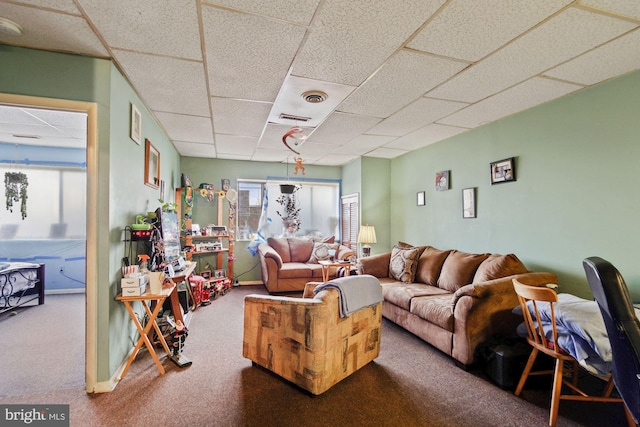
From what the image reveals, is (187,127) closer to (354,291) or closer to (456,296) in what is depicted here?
(354,291)

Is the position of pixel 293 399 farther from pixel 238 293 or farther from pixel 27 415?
pixel 238 293

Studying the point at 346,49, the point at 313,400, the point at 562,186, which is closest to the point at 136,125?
the point at 346,49

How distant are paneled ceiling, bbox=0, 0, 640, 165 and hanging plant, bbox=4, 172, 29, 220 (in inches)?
111

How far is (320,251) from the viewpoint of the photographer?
5.43 m

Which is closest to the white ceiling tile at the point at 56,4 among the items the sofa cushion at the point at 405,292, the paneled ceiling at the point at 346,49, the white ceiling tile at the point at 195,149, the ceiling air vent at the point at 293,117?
the paneled ceiling at the point at 346,49

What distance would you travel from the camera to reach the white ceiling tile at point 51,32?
166 centimetres

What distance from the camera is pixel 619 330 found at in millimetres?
1172

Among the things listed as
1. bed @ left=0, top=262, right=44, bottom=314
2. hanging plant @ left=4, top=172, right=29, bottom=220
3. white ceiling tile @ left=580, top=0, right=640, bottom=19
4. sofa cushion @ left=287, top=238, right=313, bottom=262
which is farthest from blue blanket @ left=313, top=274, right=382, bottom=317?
hanging plant @ left=4, top=172, right=29, bottom=220

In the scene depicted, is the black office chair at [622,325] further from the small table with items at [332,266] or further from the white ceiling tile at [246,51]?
the small table with items at [332,266]

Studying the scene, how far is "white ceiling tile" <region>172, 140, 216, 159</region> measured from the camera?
4555mm

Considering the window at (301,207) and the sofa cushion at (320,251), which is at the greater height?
the window at (301,207)

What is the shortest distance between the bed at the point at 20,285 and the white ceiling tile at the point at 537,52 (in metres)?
5.73

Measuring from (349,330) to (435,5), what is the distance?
2199 millimetres

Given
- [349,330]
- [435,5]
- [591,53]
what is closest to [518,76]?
[591,53]
